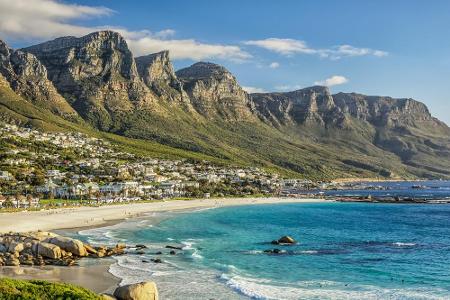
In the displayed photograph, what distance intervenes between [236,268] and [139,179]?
128786 millimetres

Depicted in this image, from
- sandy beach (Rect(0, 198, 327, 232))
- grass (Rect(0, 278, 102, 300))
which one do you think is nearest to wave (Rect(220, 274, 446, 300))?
grass (Rect(0, 278, 102, 300))

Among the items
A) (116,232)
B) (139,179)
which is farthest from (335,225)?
(139,179)

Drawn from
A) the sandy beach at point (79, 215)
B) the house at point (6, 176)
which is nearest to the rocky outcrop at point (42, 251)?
the sandy beach at point (79, 215)

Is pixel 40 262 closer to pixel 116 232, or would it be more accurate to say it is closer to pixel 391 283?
pixel 116 232

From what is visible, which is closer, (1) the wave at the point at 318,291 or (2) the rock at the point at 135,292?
(2) the rock at the point at 135,292

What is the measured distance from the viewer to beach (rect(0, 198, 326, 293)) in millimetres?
46344

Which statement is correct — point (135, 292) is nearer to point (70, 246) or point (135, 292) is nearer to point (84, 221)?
point (70, 246)

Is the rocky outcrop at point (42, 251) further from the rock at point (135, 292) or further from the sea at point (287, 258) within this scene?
the rock at point (135, 292)

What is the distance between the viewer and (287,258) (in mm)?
59062

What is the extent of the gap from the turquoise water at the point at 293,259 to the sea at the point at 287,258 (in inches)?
3.7

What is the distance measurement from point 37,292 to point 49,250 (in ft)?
103

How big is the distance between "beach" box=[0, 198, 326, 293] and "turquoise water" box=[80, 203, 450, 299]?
3081 mm

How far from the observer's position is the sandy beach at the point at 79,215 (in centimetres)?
8556

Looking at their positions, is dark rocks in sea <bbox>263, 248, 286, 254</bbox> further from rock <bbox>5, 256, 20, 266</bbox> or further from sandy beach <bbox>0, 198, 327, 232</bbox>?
sandy beach <bbox>0, 198, 327, 232</bbox>
